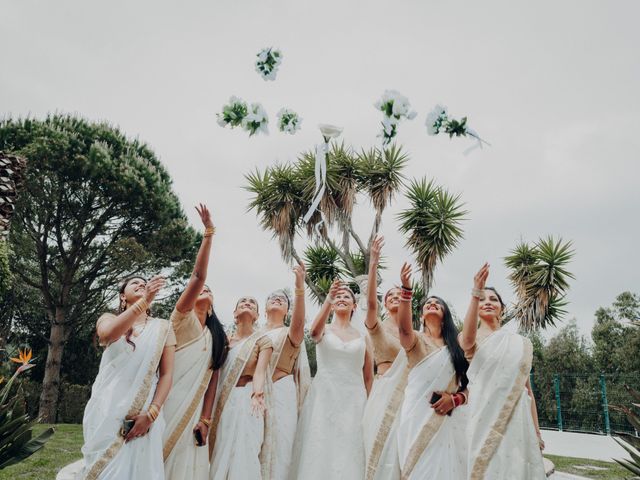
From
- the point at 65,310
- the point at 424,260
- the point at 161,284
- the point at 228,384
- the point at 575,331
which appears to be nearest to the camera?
the point at 161,284

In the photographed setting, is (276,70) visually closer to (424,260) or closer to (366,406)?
(366,406)

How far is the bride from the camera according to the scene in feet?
12.7

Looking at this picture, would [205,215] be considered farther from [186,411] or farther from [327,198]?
[327,198]

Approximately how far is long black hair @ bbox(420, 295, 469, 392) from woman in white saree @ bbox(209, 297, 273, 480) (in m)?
1.39

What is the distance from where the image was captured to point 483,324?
4.12m

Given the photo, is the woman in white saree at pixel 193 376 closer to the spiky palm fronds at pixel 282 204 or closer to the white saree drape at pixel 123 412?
the white saree drape at pixel 123 412

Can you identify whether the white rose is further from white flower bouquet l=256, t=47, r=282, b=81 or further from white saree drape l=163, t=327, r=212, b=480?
white saree drape l=163, t=327, r=212, b=480

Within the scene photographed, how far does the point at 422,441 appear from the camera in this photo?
Answer: 142 inches

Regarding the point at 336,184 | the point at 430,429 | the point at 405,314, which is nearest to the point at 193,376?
the point at 405,314

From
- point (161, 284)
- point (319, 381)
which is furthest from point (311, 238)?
point (161, 284)

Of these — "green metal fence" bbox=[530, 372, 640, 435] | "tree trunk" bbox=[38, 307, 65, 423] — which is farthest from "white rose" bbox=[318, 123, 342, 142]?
"tree trunk" bbox=[38, 307, 65, 423]

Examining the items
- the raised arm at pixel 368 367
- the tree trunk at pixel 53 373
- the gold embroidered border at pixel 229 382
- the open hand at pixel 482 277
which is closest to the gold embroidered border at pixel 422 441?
the raised arm at pixel 368 367

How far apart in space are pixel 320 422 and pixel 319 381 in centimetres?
33

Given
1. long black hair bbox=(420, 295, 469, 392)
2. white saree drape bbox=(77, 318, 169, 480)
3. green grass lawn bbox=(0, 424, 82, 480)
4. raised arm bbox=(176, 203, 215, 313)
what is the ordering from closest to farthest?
white saree drape bbox=(77, 318, 169, 480) < raised arm bbox=(176, 203, 215, 313) < long black hair bbox=(420, 295, 469, 392) < green grass lawn bbox=(0, 424, 82, 480)
